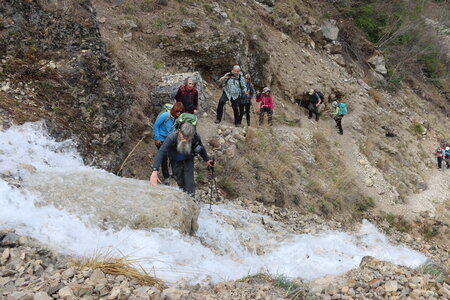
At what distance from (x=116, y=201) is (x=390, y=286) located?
3.72 meters

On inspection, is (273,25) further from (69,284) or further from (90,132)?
(69,284)

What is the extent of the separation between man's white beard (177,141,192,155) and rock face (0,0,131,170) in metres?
1.85

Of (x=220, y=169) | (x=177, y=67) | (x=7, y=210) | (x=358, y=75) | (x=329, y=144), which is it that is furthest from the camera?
(x=358, y=75)

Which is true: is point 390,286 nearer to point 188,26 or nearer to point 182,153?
point 182,153

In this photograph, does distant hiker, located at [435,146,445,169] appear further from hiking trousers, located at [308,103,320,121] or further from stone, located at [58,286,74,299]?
stone, located at [58,286,74,299]

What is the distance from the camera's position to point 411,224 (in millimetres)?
11141

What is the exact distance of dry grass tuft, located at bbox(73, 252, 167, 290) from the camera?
3.63 metres

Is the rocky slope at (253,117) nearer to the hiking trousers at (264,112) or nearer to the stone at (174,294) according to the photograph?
the stone at (174,294)

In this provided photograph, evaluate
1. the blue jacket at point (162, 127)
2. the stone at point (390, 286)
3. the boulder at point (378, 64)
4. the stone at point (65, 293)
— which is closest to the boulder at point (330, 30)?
the boulder at point (378, 64)

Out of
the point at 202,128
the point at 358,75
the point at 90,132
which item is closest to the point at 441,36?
→ the point at 358,75

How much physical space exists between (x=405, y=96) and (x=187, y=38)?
1586 cm

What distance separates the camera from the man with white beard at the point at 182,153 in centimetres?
534

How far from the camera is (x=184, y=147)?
552 cm

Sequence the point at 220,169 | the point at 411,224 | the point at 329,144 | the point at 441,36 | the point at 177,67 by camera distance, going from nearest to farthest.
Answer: the point at 220,169 < the point at 411,224 < the point at 177,67 < the point at 329,144 < the point at 441,36
